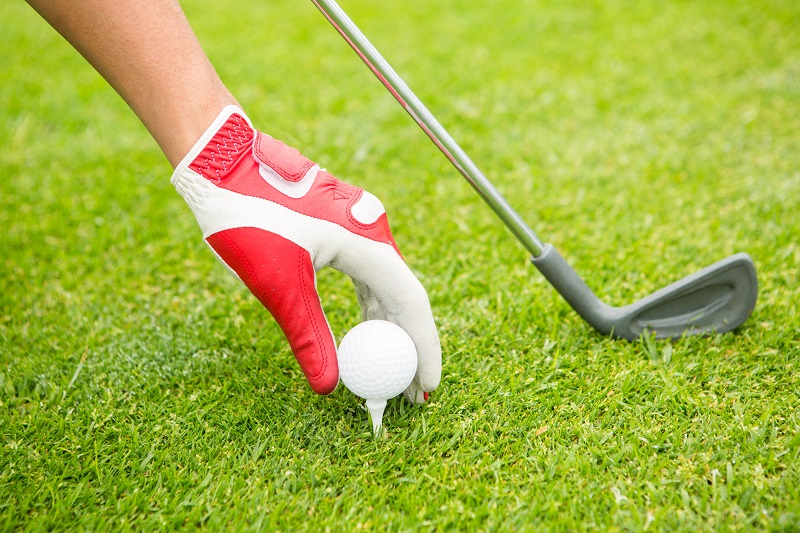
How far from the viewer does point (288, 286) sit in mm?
1744

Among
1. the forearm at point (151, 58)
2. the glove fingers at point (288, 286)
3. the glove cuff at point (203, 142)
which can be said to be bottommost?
the glove fingers at point (288, 286)

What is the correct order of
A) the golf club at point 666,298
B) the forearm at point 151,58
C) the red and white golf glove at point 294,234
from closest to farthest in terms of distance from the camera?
the forearm at point 151,58 < the red and white golf glove at point 294,234 < the golf club at point 666,298

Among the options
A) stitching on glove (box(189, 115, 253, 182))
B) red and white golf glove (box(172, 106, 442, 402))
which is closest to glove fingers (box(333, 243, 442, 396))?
red and white golf glove (box(172, 106, 442, 402))

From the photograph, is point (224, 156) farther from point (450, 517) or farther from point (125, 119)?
point (125, 119)

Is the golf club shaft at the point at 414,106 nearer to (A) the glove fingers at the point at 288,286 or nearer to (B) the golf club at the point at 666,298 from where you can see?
(B) the golf club at the point at 666,298

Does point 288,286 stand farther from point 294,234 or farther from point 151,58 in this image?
point 151,58

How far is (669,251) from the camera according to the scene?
2.65 metres

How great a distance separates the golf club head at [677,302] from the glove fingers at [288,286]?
2.54 ft

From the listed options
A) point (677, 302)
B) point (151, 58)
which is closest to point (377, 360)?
point (151, 58)

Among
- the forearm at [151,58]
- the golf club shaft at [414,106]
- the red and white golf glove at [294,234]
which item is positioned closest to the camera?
the forearm at [151,58]

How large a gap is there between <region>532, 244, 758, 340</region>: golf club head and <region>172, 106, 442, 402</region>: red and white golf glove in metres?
0.56

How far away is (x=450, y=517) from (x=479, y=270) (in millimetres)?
1203

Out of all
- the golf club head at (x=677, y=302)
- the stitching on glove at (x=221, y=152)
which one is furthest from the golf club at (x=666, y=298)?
the stitching on glove at (x=221, y=152)

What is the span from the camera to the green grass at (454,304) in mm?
1654
